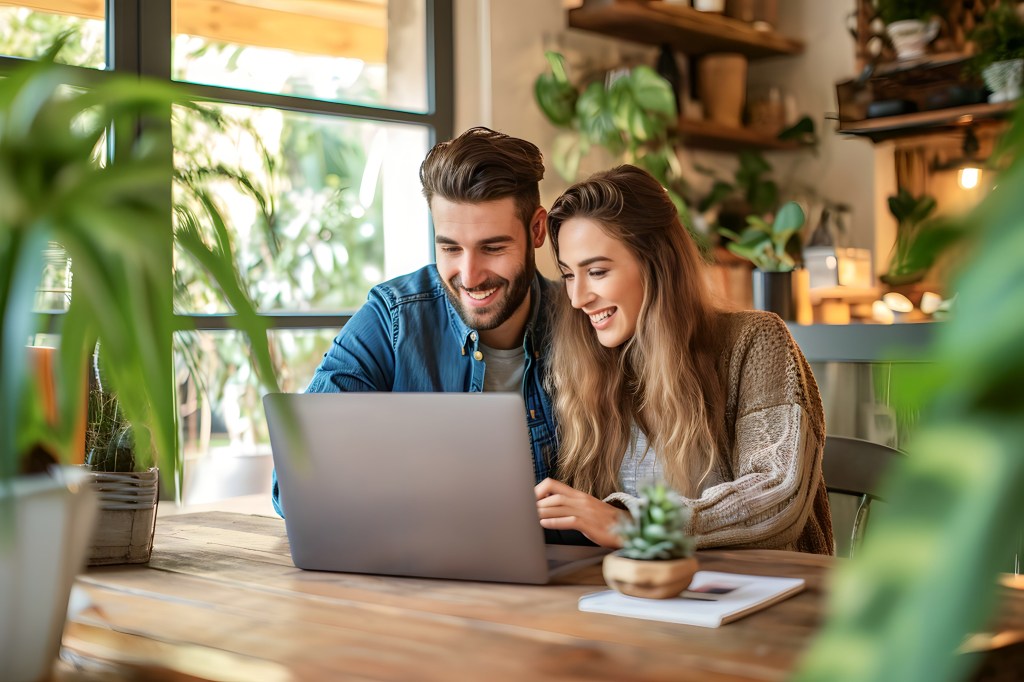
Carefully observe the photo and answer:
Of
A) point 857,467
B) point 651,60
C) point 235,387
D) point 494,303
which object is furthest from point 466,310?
point 651,60

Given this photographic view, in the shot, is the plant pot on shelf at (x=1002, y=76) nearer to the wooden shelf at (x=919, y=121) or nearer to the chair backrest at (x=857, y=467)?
the wooden shelf at (x=919, y=121)

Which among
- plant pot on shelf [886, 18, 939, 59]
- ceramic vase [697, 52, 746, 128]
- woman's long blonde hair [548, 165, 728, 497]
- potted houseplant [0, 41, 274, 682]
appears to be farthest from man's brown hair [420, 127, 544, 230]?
plant pot on shelf [886, 18, 939, 59]

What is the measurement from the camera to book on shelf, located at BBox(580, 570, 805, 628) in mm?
1064

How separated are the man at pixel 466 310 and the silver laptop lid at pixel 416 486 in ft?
2.36

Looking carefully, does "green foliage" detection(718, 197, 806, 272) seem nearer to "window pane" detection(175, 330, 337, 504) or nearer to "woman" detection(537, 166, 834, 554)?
"window pane" detection(175, 330, 337, 504)

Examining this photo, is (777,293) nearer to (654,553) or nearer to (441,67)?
(441,67)

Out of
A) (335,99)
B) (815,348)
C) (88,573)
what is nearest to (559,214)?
(88,573)

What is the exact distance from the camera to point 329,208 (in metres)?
3.96

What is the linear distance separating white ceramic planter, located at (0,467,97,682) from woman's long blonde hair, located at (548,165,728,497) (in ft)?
3.88

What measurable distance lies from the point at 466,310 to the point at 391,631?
110cm

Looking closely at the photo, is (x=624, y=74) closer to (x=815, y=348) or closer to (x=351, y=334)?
(x=815, y=348)

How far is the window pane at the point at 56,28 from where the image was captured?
114 inches

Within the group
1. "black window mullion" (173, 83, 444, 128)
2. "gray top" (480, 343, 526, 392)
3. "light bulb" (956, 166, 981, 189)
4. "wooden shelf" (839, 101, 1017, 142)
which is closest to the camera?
"gray top" (480, 343, 526, 392)

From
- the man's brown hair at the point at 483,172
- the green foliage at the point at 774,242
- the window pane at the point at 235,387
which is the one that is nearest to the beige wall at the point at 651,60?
the green foliage at the point at 774,242
